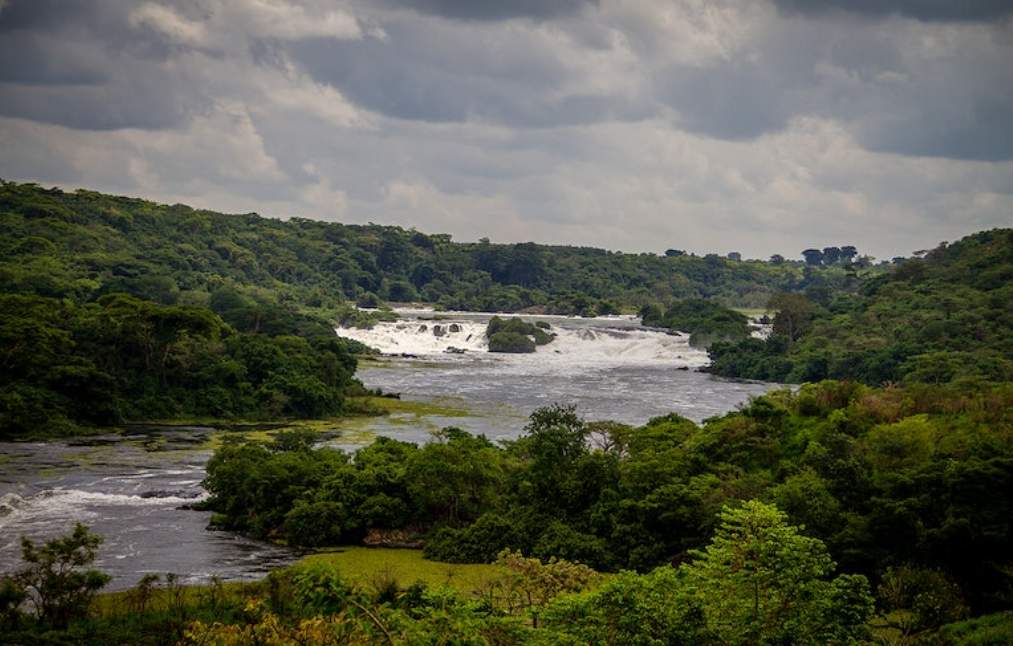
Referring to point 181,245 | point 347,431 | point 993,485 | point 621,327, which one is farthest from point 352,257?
point 993,485

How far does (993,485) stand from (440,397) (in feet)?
132

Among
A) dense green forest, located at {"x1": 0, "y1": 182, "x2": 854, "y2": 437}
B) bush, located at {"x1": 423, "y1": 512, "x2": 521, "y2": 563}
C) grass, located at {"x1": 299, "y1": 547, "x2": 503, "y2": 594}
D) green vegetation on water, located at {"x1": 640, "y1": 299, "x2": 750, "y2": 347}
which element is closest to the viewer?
grass, located at {"x1": 299, "y1": 547, "x2": 503, "y2": 594}

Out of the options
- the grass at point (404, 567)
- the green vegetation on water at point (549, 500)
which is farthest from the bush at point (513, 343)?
the grass at point (404, 567)

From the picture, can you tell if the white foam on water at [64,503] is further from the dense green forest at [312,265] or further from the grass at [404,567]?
the dense green forest at [312,265]

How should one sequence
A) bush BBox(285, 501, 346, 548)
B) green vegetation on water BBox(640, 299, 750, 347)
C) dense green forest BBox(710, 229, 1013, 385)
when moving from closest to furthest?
bush BBox(285, 501, 346, 548) < dense green forest BBox(710, 229, 1013, 385) < green vegetation on water BBox(640, 299, 750, 347)

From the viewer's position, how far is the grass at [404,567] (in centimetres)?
2314

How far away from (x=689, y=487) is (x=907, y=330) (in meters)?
53.0

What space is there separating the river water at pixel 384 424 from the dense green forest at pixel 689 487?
8.90 feet

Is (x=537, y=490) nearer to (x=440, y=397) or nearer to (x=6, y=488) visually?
(x=6, y=488)

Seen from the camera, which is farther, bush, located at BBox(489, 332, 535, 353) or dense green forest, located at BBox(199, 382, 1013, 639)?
bush, located at BBox(489, 332, 535, 353)

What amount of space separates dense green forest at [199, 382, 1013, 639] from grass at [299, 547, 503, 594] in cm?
71

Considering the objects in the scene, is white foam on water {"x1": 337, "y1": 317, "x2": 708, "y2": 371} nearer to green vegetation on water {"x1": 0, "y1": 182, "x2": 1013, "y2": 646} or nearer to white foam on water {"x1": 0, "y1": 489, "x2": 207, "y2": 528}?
green vegetation on water {"x1": 0, "y1": 182, "x2": 1013, "y2": 646}

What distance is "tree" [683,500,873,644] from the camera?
44.2 ft

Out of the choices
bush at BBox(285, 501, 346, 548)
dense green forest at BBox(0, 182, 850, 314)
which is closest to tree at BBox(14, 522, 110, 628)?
bush at BBox(285, 501, 346, 548)
